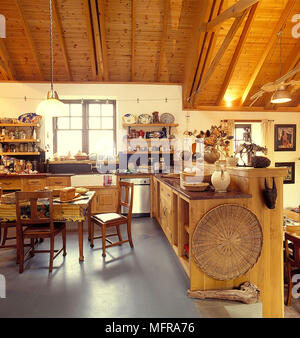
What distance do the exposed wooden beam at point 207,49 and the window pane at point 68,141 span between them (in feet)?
11.0

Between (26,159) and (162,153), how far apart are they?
350 centimetres

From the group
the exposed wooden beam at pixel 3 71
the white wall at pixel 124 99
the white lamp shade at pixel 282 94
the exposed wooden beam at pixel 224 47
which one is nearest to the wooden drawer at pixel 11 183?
the white wall at pixel 124 99

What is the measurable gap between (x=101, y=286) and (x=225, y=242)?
134 cm

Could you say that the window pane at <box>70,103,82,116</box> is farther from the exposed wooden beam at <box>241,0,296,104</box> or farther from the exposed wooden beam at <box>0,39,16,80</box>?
the exposed wooden beam at <box>241,0,296,104</box>

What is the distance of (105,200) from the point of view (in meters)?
5.52

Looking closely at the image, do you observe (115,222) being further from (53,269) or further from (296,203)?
(296,203)

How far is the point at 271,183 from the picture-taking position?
248 centimetres

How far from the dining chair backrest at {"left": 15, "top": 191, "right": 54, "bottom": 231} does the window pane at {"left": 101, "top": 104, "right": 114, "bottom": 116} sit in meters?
4.17

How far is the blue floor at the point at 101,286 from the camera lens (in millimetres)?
2082

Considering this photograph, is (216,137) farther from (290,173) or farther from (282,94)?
(290,173)
